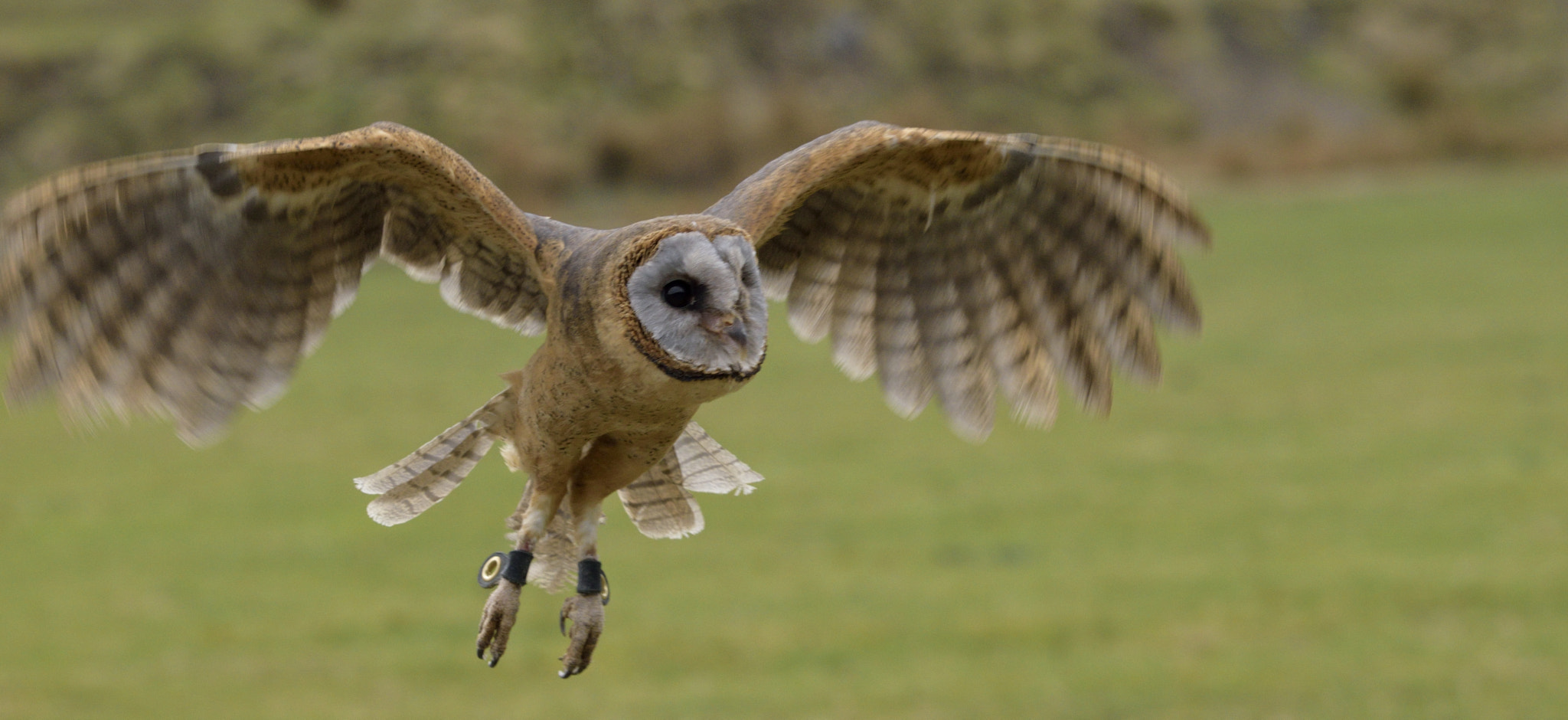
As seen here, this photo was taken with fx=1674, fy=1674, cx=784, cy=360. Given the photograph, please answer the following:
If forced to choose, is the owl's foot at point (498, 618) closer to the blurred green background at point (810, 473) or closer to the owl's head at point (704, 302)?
the owl's head at point (704, 302)

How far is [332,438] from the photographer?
20.8m

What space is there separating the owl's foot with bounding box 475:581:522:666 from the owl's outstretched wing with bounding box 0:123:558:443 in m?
0.56

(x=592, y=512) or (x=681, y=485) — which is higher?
(x=681, y=485)

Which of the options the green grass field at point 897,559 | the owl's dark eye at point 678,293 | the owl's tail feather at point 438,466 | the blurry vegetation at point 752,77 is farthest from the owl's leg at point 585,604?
the green grass field at point 897,559

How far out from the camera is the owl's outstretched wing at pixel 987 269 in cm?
330

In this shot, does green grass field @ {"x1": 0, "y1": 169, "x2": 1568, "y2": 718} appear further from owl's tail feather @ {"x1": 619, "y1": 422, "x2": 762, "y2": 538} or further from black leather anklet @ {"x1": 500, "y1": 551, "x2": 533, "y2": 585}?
black leather anklet @ {"x1": 500, "y1": 551, "x2": 533, "y2": 585}

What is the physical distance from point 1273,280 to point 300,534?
20.4m

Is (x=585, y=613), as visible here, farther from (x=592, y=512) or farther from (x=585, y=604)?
(x=592, y=512)

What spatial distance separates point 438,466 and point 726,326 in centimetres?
98

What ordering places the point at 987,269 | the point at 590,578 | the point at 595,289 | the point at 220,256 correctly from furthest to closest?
1. the point at 987,269
2. the point at 220,256
3. the point at 590,578
4. the point at 595,289

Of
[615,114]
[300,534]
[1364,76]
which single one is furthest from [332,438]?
[1364,76]

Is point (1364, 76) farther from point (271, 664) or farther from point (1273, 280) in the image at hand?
point (271, 664)

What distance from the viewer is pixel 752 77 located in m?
28.5

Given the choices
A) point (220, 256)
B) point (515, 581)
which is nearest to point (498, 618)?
point (515, 581)
